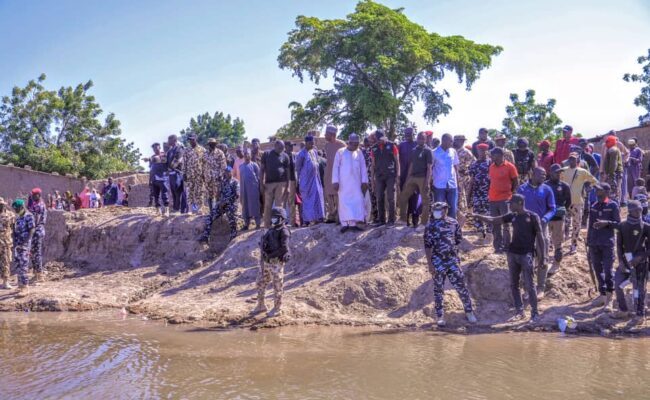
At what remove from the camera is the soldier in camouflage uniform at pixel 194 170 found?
14.2 meters

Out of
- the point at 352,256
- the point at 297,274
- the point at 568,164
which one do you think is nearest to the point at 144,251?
the point at 297,274

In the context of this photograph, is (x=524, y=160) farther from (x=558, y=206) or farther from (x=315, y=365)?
(x=315, y=365)

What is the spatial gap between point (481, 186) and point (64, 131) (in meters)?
29.0

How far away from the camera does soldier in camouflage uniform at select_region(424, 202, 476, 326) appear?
898 centimetres

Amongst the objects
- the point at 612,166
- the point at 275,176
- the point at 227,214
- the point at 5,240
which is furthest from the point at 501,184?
the point at 5,240

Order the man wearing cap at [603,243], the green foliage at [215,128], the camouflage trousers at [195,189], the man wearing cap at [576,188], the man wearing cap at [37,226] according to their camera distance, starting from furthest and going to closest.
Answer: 1. the green foliage at [215,128]
2. the camouflage trousers at [195,189]
3. the man wearing cap at [37,226]
4. the man wearing cap at [576,188]
5. the man wearing cap at [603,243]

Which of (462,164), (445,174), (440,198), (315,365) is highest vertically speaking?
(462,164)

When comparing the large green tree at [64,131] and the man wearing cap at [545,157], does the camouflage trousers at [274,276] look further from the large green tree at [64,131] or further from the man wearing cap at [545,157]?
the large green tree at [64,131]

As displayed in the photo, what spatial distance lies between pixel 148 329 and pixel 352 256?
3710 mm

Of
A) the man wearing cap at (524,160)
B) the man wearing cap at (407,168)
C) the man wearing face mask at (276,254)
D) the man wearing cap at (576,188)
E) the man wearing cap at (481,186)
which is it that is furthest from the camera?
the man wearing cap at (407,168)

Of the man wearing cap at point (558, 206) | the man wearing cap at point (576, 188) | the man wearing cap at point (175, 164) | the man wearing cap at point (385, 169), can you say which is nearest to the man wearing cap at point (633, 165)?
the man wearing cap at point (576, 188)

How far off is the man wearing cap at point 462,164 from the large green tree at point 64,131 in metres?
24.8

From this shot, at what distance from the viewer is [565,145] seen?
40.7ft

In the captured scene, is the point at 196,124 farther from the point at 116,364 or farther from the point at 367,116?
the point at 116,364
